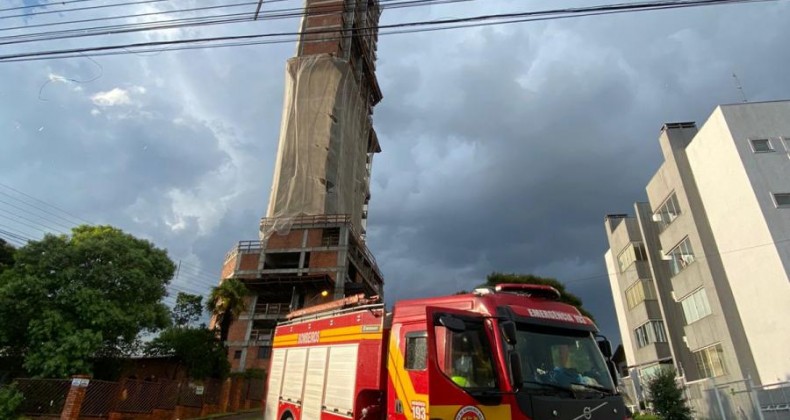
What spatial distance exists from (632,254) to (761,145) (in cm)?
1195

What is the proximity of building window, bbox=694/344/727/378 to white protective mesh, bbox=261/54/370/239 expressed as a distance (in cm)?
3625

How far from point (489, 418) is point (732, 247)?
21.1 meters

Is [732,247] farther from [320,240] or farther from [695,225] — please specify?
[320,240]

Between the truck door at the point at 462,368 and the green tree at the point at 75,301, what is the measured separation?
20612 millimetres

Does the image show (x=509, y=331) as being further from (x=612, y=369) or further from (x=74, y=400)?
(x=74, y=400)

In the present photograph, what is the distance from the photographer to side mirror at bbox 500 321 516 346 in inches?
239

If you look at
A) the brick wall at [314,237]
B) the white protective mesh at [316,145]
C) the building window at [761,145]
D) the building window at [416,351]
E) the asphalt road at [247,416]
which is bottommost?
the asphalt road at [247,416]

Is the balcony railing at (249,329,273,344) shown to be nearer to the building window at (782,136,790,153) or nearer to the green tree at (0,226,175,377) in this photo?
the green tree at (0,226,175,377)

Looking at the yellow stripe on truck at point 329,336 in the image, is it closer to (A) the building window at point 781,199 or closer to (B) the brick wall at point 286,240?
(A) the building window at point 781,199

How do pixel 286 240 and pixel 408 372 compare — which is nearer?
pixel 408 372

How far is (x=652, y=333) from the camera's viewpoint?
28453 mm

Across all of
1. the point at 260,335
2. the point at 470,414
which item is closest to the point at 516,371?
the point at 470,414

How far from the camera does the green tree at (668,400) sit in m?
18.2

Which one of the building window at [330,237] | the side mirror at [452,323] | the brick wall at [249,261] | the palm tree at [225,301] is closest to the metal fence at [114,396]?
the palm tree at [225,301]
